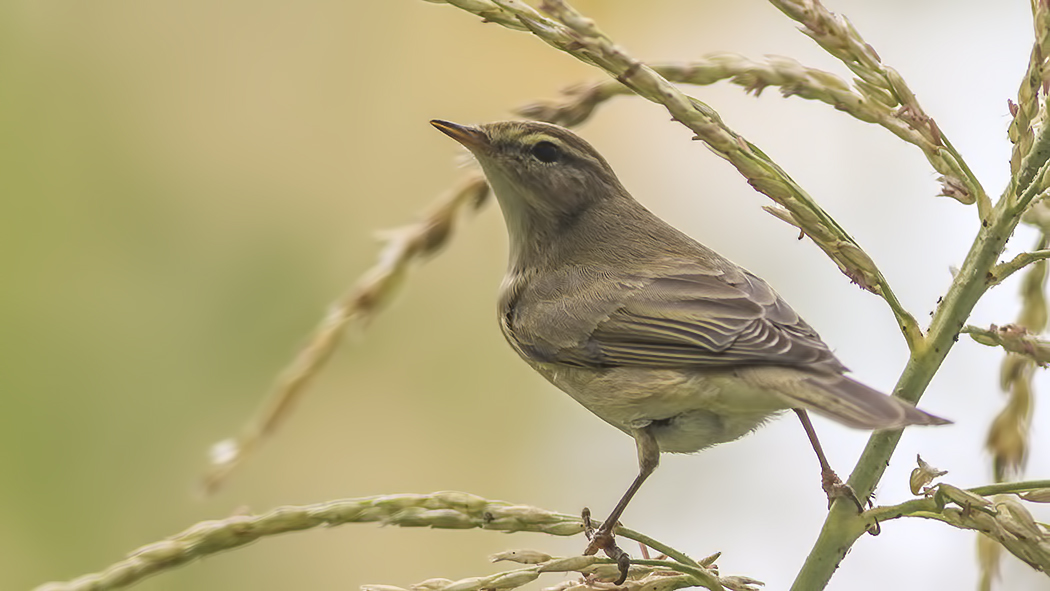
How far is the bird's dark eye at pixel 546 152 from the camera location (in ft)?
10.6

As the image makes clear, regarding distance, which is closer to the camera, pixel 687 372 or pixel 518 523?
pixel 518 523

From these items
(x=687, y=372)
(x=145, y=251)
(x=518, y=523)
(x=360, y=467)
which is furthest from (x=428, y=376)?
(x=518, y=523)

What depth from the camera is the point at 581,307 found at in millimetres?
3059

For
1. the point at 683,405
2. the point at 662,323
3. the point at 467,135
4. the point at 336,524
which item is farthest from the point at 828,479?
the point at 467,135

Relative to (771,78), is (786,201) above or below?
below

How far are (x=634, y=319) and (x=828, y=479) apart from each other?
2.47 feet

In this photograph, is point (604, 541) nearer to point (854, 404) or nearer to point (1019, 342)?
point (854, 404)

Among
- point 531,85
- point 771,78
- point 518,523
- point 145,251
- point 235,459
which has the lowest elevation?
point 518,523

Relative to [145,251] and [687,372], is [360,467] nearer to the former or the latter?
[145,251]

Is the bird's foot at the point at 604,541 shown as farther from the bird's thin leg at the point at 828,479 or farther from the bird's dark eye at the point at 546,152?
the bird's dark eye at the point at 546,152

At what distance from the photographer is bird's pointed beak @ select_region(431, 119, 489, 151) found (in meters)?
2.87

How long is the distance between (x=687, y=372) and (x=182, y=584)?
1.42m

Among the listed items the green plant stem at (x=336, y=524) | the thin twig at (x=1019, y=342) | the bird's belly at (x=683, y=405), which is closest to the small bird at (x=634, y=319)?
the bird's belly at (x=683, y=405)

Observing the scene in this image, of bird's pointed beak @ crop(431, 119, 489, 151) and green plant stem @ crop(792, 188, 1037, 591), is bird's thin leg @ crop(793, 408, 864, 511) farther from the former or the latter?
bird's pointed beak @ crop(431, 119, 489, 151)
